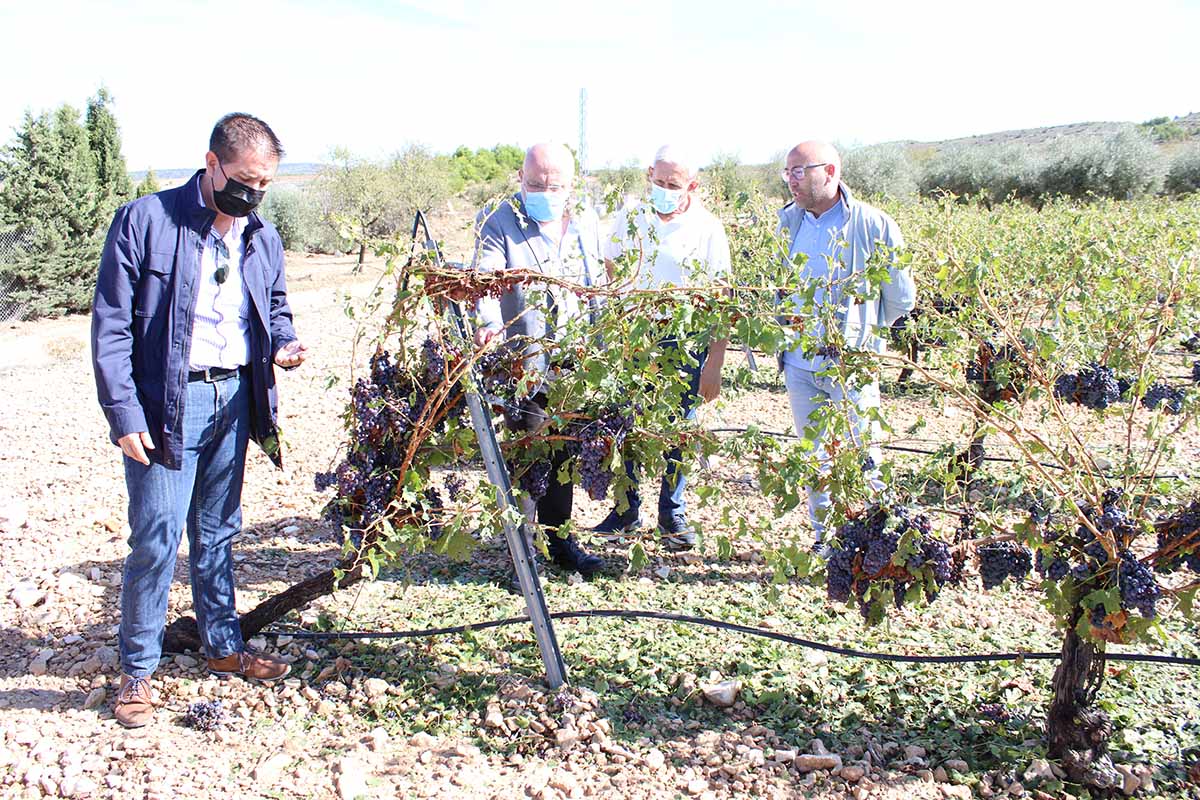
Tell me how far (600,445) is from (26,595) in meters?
2.43

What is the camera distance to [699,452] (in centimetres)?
272

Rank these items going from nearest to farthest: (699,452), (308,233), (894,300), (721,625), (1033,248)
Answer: (699,452) → (721,625) → (894,300) → (1033,248) → (308,233)

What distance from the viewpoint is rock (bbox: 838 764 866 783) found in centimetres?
246

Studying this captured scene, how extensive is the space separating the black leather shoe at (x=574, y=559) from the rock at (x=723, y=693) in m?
1.04

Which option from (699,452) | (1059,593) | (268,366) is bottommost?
(1059,593)

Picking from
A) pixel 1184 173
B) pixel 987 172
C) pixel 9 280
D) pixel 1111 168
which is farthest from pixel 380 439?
pixel 1184 173

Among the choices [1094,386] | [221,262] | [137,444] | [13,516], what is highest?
[221,262]

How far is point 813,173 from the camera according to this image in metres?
3.58

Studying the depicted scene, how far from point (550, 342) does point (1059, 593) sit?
1.58 m

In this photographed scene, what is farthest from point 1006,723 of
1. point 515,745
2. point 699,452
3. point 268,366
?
point 268,366

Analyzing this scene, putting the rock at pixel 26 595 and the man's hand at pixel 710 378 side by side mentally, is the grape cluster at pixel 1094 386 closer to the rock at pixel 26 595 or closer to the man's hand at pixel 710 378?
the man's hand at pixel 710 378

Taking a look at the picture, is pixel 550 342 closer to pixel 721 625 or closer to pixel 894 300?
pixel 721 625

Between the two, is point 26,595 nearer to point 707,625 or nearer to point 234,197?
point 234,197

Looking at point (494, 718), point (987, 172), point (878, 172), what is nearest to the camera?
point (494, 718)
